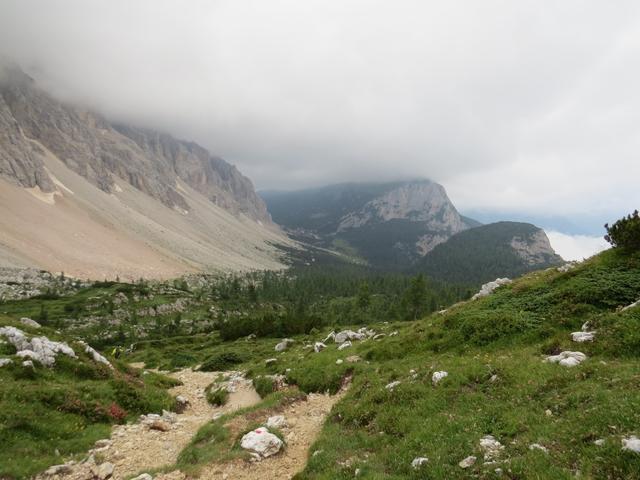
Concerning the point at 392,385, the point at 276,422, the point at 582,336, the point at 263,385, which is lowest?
the point at 263,385

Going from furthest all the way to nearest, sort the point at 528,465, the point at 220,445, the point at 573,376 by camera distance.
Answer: the point at 220,445 → the point at 573,376 → the point at 528,465

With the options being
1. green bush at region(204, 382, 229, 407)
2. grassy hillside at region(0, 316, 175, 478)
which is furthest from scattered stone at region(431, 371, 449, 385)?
grassy hillside at region(0, 316, 175, 478)

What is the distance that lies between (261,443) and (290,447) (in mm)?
1412

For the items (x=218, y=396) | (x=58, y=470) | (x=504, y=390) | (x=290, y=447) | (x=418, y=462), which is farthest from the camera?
(x=218, y=396)

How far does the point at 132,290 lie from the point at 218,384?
13008cm

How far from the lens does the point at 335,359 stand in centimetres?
2767

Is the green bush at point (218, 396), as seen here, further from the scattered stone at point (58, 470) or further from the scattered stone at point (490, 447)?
the scattered stone at point (490, 447)

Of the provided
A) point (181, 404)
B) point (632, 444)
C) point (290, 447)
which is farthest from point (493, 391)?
point (181, 404)

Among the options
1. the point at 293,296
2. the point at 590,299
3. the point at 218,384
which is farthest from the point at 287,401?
the point at 293,296

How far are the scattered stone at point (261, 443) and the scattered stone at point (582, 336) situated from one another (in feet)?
49.8

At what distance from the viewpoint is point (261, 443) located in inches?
613

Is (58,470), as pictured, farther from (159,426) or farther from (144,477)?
(159,426)

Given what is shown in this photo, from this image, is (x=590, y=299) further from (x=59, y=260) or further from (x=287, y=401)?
(x=59, y=260)

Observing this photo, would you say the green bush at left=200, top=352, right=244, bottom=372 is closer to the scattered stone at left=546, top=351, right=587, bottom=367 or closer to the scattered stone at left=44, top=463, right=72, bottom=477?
the scattered stone at left=44, top=463, right=72, bottom=477
